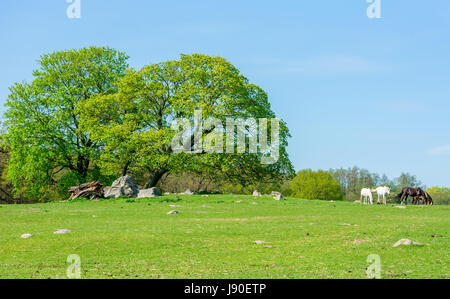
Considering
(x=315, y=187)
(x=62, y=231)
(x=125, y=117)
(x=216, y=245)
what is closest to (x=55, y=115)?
(x=125, y=117)

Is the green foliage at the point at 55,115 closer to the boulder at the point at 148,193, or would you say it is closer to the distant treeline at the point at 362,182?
the boulder at the point at 148,193

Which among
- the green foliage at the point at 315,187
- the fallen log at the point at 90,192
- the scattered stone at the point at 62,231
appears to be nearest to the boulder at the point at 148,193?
the fallen log at the point at 90,192

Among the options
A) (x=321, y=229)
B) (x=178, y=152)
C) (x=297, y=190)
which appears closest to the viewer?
(x=321, y=229)

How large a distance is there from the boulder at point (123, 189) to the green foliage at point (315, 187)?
80.0 m

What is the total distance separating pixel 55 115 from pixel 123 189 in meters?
15.2

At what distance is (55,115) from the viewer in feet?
166

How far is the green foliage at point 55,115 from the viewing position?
1959 inches

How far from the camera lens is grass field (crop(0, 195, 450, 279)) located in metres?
12.5
